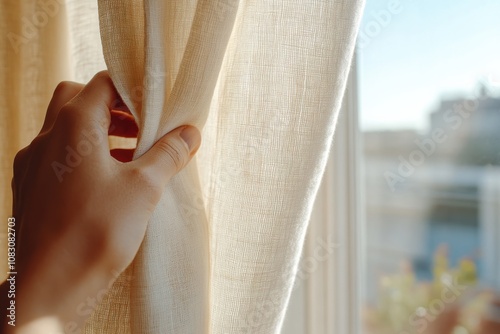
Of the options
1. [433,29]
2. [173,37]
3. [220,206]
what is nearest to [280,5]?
[173,37]

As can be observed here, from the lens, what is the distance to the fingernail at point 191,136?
555 millimetres

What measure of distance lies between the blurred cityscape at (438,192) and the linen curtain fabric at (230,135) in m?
0.32

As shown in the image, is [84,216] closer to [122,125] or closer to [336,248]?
[122,125]

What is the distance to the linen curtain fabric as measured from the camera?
52 centimetres

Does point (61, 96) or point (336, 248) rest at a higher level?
point (61, 96)

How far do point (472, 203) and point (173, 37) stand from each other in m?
0.49

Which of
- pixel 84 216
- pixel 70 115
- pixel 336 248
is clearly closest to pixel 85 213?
pixel 84 216

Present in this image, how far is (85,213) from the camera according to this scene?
0.58 metres

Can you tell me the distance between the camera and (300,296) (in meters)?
0.80

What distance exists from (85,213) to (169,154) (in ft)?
0.40

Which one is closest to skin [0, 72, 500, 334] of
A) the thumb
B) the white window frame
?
the thumb

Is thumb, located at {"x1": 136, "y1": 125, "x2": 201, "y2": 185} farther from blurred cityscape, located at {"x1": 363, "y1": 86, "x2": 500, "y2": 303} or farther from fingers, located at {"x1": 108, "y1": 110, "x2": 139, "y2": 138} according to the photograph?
blurred cityscape, located at {"x1": 363, "y1": 86, "x2": 500, "y2": 303}

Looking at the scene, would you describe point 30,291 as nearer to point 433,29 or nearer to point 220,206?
point 220,206

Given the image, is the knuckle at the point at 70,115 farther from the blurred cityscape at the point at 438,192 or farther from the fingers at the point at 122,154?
the blurred cityscape at the point at 438,192
